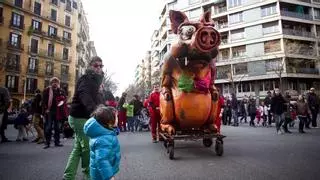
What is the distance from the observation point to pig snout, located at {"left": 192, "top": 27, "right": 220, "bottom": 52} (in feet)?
19.2

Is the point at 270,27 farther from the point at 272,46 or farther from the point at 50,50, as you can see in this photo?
the point at 50,50

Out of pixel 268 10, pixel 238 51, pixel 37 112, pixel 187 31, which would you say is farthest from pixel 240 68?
pixel 187 31

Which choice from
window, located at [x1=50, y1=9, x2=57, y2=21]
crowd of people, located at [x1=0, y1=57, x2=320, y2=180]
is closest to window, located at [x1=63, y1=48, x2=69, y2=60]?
window, located at [x1=50, y1=9, x2=57, y2=21]

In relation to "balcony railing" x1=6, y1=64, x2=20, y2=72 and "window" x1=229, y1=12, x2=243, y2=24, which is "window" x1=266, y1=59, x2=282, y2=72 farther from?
"balcony railing" x1=6, y1=64, x2=20, y2=72

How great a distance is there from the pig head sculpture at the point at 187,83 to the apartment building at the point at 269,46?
1451 inches

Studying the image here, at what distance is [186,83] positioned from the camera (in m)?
6.85

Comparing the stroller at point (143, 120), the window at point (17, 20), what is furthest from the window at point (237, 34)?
the stroller at point (143, 120)

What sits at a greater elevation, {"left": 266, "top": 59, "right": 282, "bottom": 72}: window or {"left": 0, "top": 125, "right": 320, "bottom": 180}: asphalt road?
{"left": 266, "top": 59, "right": 282, "bottom": 72}: window

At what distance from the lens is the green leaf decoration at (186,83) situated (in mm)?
6855

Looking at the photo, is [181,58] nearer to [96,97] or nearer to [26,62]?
[96,97]

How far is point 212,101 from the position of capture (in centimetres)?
730

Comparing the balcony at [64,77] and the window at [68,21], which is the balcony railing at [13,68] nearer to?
the balcony at [64,77]

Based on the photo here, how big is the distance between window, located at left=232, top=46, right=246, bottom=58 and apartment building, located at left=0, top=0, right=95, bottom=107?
26.3m

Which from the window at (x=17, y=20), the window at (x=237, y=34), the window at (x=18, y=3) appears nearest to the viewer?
the window at (x=17, y=20)
